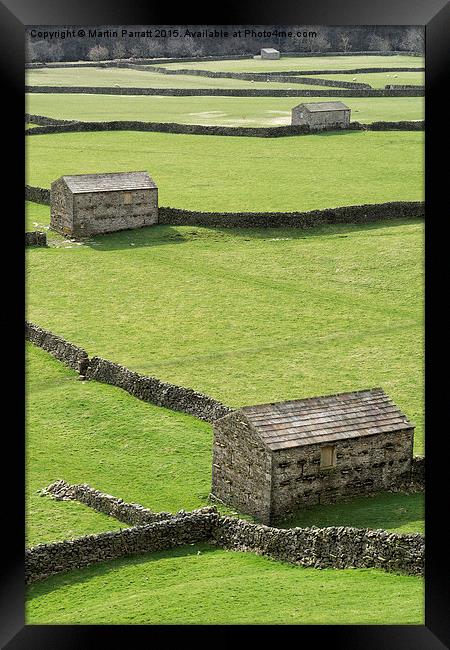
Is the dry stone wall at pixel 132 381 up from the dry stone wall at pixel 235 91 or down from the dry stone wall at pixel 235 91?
down

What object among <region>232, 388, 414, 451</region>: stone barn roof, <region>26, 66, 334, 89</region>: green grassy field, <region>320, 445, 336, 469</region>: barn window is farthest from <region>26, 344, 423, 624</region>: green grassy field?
<region>26, 66, 334, 89</region>: green grassy field

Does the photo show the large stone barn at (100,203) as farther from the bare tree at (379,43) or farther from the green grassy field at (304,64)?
the bare tree at (379,43)

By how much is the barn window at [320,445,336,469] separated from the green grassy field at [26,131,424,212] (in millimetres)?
28184

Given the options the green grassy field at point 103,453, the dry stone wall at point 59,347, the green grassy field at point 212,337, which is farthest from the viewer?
the dry stone wall at point 59,347

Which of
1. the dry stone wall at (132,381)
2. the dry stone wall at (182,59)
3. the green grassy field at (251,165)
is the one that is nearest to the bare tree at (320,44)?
the dry stone wall at (182,59)

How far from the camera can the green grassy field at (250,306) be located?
28.0m

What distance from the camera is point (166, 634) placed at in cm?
767

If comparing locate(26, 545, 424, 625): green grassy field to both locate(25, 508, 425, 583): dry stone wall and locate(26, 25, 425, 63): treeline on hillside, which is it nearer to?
locate(25, 508, 425, 583): dry stone wall

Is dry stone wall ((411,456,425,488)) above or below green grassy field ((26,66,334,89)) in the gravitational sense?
below

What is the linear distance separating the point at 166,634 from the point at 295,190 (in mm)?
43972

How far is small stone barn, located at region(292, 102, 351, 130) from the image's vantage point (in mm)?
65188

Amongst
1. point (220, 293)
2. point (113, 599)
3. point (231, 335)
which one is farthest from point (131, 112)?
point (113, 599)

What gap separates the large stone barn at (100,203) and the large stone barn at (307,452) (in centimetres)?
2485
